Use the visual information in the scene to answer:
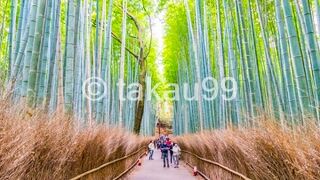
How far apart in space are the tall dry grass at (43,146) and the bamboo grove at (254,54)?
1.88 metres

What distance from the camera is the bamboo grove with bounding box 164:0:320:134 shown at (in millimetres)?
3705

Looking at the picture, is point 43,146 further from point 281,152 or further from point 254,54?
point 254,54

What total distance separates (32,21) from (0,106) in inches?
93.7

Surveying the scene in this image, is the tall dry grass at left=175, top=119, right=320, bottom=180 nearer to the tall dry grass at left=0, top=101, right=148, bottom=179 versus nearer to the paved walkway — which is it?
the tall dry grass at left=0, top=101, right=148, bottom=179

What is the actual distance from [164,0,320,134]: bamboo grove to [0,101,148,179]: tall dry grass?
6.17ft

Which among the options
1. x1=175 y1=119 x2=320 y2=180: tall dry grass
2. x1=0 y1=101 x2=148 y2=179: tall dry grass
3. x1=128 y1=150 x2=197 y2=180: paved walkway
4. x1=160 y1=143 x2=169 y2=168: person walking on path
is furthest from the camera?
x1=160 y1=143 x2=169 y2=168: person walking on path

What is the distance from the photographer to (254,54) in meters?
7.02

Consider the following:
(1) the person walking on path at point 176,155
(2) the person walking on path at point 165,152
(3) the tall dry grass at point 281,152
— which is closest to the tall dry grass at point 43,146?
(3) the tall dry grass at point 281,152

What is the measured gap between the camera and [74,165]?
3.43m

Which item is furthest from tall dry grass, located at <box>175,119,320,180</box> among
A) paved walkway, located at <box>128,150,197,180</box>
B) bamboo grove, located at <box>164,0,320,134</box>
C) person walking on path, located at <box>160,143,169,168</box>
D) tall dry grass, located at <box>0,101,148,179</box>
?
person walking on path, located at <box>160,143,169,168</box>

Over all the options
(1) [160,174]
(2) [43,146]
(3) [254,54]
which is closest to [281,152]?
(2) [43,146]

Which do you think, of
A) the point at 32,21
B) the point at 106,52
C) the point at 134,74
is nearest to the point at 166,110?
the point at 134,74

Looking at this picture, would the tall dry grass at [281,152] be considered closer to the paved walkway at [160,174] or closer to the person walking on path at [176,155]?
the paved walkway at [160,174]

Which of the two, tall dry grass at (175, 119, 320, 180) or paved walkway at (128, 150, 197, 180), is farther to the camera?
paved walkway at (128, 150, 197, 180)
